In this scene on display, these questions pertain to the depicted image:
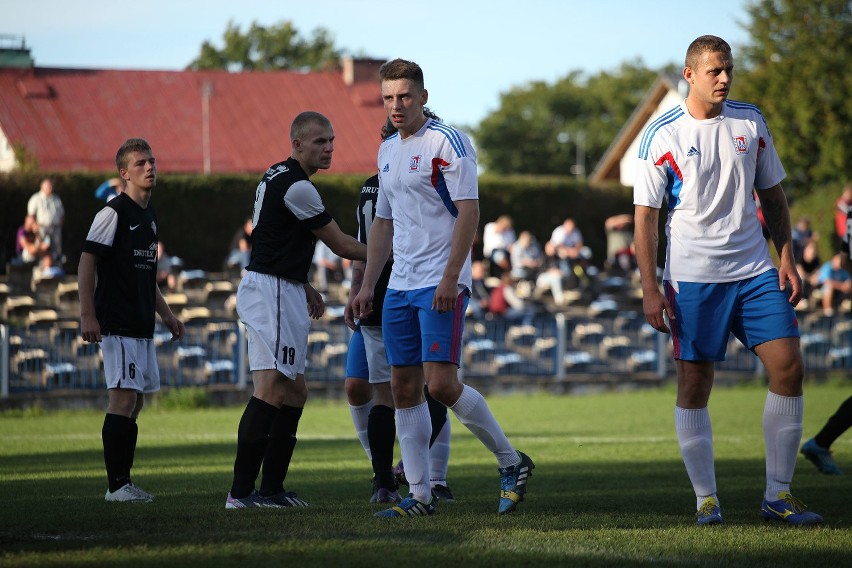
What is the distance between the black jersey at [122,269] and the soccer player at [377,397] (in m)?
1.32

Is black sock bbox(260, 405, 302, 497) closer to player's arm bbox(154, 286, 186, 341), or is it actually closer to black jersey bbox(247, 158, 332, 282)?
black jersey bbox(247, 158, 332, 282)

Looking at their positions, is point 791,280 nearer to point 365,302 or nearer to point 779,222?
point 779,222

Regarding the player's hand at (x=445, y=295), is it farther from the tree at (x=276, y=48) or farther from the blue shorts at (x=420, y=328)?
the tree at (x=276, y=48)

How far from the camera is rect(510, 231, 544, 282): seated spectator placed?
26531 mm

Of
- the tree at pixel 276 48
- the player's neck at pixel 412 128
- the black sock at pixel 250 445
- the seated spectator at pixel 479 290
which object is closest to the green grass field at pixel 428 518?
the black sock at pixel 250 445

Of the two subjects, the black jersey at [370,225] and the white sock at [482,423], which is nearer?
the white sock at [482,423]

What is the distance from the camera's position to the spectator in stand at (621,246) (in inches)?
1159

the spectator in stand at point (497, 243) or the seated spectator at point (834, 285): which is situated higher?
the spectator in stand at point (497, 243)

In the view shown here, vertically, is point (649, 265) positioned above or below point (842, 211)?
below

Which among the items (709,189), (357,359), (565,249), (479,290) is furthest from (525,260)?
(709,189)

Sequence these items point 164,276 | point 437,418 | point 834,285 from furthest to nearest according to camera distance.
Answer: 1. point 834,285
2. point 164,276
3. point 437,418

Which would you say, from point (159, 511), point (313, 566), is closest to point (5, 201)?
point (159, 511)

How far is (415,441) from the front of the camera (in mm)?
6758

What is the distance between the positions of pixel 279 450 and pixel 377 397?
2.59 ft
